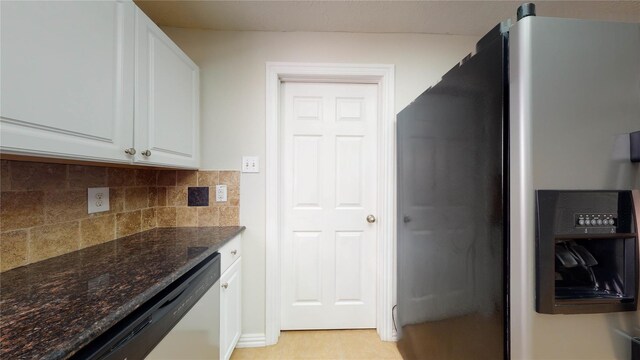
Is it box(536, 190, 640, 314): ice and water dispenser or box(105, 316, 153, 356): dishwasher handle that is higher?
box(536, 190, 640, 314): ice and water dispenser

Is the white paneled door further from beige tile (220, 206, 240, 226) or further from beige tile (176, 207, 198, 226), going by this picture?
beige tile (176, 207, 198, 226)

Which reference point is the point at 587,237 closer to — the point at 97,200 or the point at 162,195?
the point at 97,200

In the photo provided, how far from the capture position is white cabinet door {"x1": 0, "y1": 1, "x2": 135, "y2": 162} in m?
0.66

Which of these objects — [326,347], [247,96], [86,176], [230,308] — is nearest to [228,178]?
[247,96]

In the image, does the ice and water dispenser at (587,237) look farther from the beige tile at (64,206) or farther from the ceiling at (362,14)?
the beige tile at (64,206)

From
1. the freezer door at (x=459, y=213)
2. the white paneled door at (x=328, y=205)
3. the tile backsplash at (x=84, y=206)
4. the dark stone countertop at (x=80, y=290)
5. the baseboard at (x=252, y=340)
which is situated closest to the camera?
the dark stone countertop at (x=80, y=290)

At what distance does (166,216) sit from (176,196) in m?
0.16

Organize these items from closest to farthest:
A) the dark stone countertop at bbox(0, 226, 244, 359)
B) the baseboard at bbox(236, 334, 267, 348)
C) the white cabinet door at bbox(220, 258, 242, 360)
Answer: the dark stone countertop at bbox(0, 226, 244, 359) < the white cabinet door at bbox(220, 258, 242, 360) < the baseboard at bbox(236, 334, 267, 348)

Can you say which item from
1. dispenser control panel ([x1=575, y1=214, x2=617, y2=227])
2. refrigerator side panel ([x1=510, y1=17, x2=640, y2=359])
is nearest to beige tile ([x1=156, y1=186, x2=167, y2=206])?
refrigerator side panel ([x1=510, y1=17, x2=640, y2=359])

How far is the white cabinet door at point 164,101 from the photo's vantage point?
3.65 ft

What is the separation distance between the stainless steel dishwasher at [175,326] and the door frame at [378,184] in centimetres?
50

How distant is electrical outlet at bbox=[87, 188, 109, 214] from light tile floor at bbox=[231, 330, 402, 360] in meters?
1.25

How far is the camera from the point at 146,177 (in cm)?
161

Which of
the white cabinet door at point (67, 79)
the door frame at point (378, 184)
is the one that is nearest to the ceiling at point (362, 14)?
the door frame at point (378, 184)
